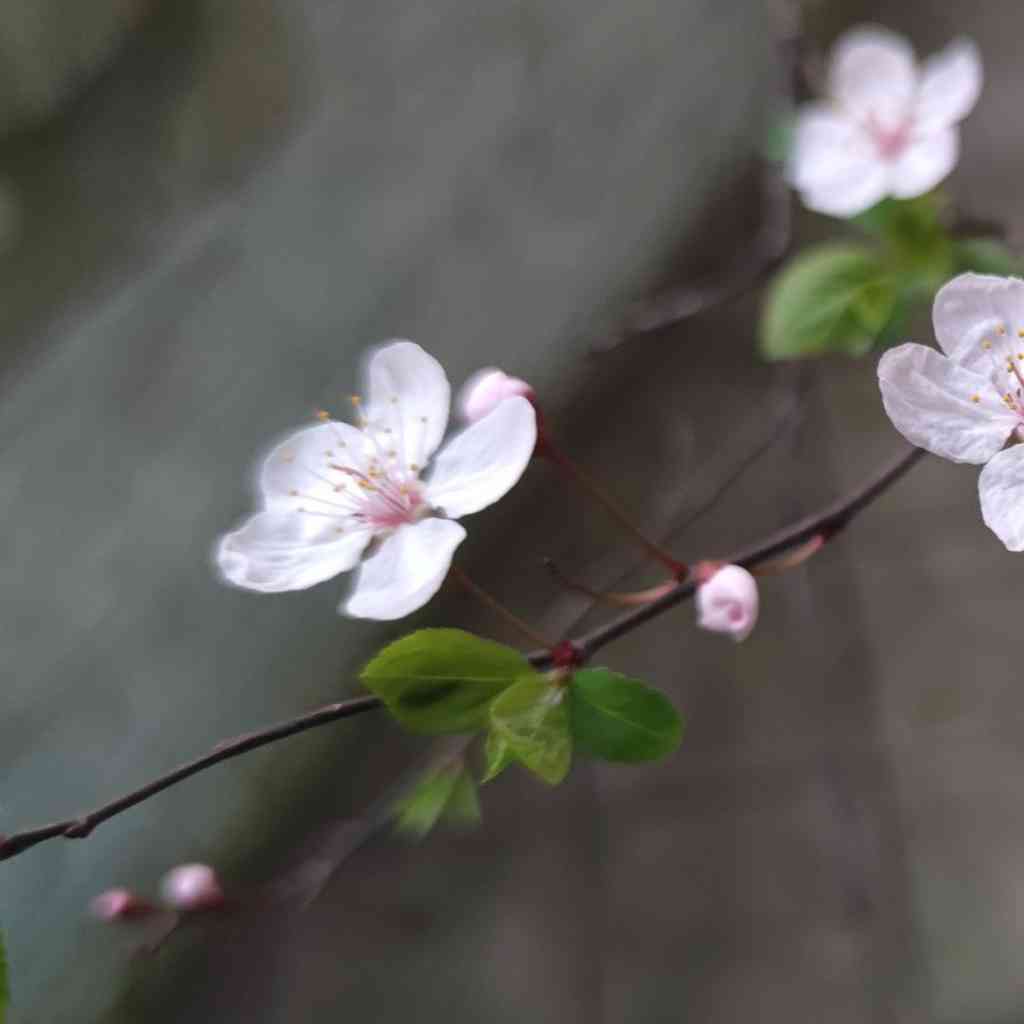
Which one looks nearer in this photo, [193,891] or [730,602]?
[730,602]

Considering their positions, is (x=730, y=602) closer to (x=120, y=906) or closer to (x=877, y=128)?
(x=120, y=906)

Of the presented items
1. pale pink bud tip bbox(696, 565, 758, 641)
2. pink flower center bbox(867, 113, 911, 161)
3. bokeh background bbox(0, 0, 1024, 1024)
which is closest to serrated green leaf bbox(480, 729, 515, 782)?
pale pink bud tip bbox(696, 565, 758, 641)

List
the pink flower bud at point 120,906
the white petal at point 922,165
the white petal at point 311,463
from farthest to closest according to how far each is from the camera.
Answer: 1. the white petal at point 922,165
2. the pink flower bud at point 120,906
3. the white petal at point 311,463

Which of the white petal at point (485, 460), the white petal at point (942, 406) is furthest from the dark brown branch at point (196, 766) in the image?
the white petal at point (942, 406)

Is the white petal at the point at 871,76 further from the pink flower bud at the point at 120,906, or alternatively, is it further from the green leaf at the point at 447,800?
the pink flower bud at the point at 120,906

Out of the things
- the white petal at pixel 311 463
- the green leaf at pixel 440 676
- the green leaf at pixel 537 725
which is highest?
the white petal at pixel 311 463

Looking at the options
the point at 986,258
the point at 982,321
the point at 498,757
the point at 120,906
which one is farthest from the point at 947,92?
the point at 120,906

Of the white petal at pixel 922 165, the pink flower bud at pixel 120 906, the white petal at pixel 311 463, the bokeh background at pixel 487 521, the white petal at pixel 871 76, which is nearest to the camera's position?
the white petal at pixel 311 463
